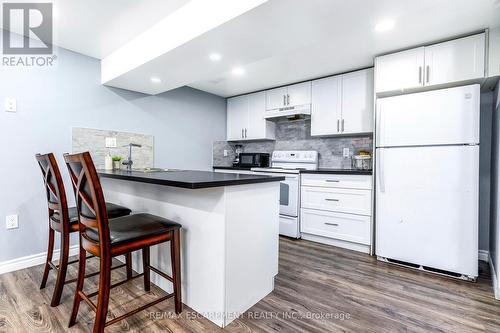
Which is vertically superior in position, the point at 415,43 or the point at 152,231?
the point at 415,43

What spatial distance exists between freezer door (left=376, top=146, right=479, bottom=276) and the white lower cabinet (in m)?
0.20

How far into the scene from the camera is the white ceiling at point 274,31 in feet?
5.17

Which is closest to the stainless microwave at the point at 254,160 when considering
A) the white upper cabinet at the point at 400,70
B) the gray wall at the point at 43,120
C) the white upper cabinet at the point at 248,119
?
the white upper cabinet at the point at 248,119

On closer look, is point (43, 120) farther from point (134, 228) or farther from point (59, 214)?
point (134, 228)

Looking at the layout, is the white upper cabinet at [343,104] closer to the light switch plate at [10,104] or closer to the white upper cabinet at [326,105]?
the white upper cabinet at [326,105]

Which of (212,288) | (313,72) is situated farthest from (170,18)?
(212,288)

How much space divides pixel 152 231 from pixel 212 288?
54cm

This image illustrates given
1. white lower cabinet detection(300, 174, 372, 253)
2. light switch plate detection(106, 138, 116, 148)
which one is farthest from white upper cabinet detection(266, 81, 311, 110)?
light switch plate detection(106, 138, 116, 148)

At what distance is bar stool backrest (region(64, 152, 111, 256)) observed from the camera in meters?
1.26

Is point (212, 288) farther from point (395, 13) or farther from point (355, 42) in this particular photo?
point (355, 42)

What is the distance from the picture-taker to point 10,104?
2.31 metres

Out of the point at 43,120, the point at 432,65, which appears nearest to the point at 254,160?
the point at 432,65

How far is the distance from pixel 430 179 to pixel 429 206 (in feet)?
0.83

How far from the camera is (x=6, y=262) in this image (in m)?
2.29
